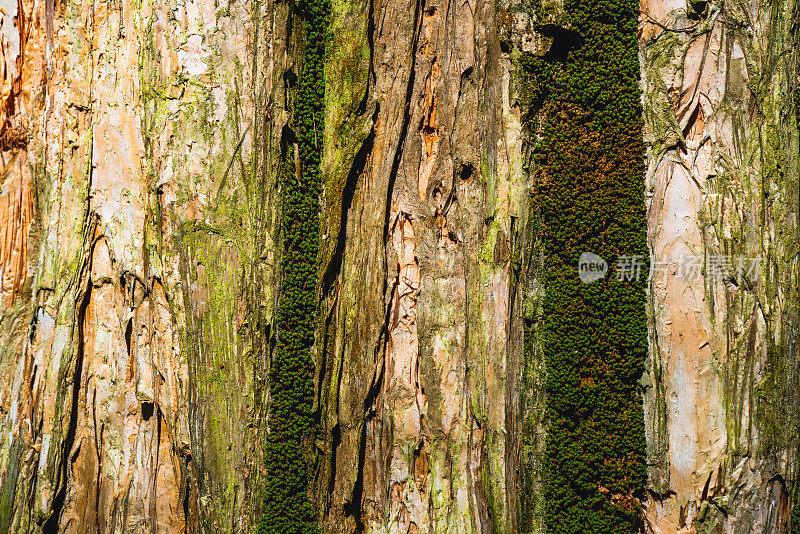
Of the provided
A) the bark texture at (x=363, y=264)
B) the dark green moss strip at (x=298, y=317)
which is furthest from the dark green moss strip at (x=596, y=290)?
the dark green moss strip at (x=298, y=317)

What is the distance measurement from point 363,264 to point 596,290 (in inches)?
36.3

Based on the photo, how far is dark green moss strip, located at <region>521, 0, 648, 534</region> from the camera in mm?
1932

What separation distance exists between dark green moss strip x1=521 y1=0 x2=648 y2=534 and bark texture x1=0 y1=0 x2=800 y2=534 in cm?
7

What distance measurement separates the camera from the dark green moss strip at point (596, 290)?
193 centimetres

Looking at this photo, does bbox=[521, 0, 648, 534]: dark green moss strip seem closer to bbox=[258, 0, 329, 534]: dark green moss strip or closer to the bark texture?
the bark texture

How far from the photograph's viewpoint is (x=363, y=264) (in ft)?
6.52

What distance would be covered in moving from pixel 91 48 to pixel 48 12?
0.22 meters

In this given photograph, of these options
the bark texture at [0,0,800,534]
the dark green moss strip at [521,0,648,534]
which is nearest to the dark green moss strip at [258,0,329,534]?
the bark texture at [0,0,800,534]

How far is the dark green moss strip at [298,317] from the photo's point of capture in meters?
1.94

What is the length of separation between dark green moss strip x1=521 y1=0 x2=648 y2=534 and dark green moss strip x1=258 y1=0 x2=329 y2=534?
2.83 ft

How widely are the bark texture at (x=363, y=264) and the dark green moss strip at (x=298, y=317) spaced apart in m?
0.04

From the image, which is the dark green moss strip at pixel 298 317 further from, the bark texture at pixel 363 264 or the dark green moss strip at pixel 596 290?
the dark green moss strip at pixel 596 290

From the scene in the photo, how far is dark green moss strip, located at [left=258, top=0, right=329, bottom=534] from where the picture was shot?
1.94 meters

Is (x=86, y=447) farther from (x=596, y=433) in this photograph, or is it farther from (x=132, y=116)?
(x=596, y=433)
